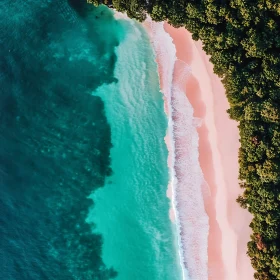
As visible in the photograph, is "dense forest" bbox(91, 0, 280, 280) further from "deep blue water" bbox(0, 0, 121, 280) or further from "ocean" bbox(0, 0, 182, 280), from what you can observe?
"deep blue water" bbox(0, 0, 121, 280)

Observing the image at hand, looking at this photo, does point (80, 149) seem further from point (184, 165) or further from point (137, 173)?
point (184, 165)

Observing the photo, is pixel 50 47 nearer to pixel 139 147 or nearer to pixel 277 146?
pixel 139 147

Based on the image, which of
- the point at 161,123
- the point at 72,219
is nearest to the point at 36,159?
the point at 72,219

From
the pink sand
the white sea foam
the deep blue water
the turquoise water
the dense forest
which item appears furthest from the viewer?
the deep blue water

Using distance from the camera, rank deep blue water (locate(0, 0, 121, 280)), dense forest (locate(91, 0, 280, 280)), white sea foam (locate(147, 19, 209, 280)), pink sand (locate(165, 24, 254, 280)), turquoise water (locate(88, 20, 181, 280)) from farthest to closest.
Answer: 1. deep blue water (locate(0, 0, 121, 280))
2. turquoise water (locate(88, 20, 181, 280))
3. white sea foam (locate(147, 19, 209, 280))
4. pink sand (locate(165, 24, 254, 280))
5. dense forest (locate(91, 0, 280, 280))

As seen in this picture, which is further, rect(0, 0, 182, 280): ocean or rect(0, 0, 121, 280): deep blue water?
rect(0, 0, 121, 280): deep blue water

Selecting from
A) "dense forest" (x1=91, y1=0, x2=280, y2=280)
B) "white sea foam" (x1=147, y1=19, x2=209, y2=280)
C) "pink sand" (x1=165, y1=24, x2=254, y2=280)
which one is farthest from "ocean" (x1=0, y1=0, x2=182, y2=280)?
"dense forest" (x1=91, y1=0, x2=280, y2=280)
